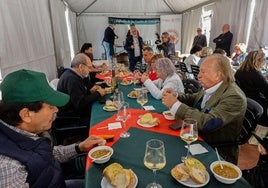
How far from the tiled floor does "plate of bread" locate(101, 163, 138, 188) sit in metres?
1.98

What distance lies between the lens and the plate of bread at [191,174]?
0.95 m

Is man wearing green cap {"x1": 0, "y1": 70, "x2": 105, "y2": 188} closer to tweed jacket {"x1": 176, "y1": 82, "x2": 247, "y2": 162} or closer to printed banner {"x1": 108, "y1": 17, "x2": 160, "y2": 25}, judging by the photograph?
tweed jacket {"x1": 176, "y1": 82, "x2": 247, "y2": 162}

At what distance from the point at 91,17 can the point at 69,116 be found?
8872mm

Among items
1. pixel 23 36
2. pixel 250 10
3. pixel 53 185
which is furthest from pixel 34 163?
pixel 250 10

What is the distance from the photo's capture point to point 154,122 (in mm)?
1626

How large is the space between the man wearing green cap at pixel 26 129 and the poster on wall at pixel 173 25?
10.2 metres

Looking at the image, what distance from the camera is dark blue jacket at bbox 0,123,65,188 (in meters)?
0.83

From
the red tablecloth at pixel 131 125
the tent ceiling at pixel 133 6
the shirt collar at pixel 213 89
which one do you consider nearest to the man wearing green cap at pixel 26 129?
the red tablecloth at pixel 131 125

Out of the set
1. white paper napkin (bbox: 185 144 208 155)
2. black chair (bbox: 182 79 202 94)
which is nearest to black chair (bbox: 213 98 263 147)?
white paper napkin (bbox: 185 144 208 155)

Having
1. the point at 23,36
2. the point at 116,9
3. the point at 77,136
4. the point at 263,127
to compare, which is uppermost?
the point at 116,9

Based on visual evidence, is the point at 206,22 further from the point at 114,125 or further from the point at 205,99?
the point at 114,125

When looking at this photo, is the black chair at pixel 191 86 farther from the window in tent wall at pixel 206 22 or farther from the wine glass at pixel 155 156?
the window in tent wall at pixel 206 22

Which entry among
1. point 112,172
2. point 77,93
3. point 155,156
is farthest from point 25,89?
point 77,93

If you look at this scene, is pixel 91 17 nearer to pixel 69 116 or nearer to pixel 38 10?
pixel 38 10
